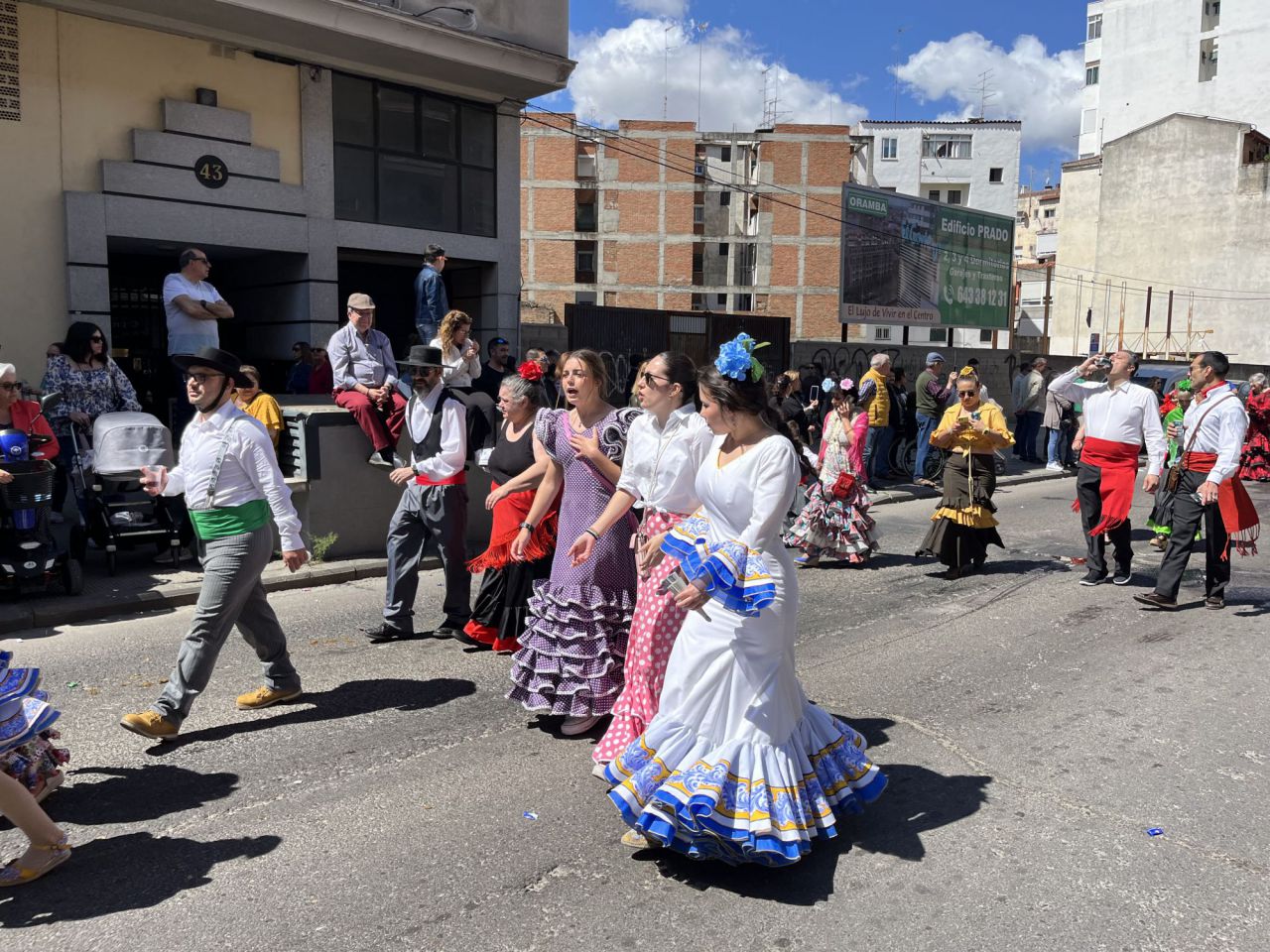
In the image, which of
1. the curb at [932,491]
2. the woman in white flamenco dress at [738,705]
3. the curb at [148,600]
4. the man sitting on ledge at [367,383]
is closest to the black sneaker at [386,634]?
the curb at [148,600]

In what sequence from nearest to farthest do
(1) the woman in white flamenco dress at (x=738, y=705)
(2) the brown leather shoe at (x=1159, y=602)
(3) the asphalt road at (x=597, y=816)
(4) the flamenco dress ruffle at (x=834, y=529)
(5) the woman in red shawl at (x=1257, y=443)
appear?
(3) the asphalt road at (x=597, y=816), (1) the woman in white flamenco dress at (x=738, y=705), (2) the brown leather shoe at (x=1159, y=602), (4) the flamenco dress ruffle at (x=834, y=529), (5) the woman in red shawl at (x=1257, y=443)

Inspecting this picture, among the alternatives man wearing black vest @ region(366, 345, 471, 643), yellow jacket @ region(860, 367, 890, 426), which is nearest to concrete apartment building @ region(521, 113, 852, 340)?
yellow jacket @ region(860, 367, 890, 426)

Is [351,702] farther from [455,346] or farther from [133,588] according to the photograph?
[455,346]

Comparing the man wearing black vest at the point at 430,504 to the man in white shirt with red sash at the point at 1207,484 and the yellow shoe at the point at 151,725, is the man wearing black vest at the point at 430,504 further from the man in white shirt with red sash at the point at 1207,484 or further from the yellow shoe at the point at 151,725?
the man in white shirt with red sash at the point at 1207,484

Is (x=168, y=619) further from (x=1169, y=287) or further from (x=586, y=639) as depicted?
(x=1169, y=287)

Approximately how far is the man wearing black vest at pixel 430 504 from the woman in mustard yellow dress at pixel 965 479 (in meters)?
4.46

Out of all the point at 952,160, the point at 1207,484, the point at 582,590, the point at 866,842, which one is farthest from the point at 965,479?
the point at 952,160

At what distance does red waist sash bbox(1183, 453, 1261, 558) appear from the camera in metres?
7.87

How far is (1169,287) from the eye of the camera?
43375 millimetres

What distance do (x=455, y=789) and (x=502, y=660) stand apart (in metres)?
2.00

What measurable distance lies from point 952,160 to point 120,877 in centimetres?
8164

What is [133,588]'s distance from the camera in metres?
8.11

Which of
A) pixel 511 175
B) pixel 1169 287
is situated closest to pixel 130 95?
pixel 511 175

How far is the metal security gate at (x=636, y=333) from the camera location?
53.9ft
